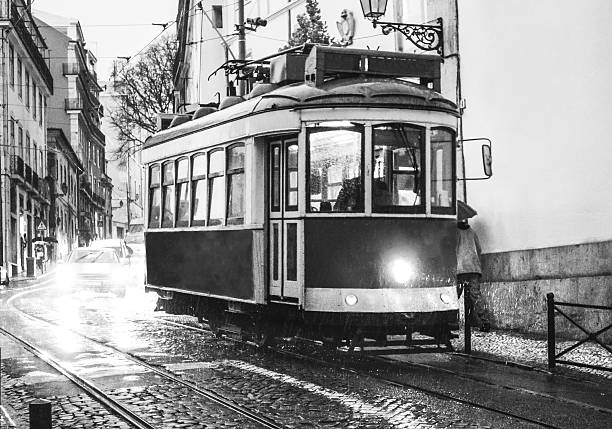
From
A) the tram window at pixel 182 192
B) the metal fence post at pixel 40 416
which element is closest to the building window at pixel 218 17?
the tram window at pixel 182 192

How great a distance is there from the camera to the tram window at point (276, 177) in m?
12.4

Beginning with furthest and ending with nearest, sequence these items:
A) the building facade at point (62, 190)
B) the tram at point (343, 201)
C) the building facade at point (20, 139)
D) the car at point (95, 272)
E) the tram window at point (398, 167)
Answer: the building facade at point (62, 190)
the building facade at point (20, 139)
the car at point (95, 272)
the tram window at point (398, 167)
the tram at point (343, 201)

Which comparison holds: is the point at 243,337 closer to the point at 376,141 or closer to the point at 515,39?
the point at 376,141

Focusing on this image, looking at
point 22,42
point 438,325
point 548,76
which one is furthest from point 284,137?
point 22,42

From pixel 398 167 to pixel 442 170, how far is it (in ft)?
1.91

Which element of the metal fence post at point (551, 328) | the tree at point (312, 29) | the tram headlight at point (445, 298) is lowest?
the metal fence post at point (551, 328)

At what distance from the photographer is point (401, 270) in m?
11.7

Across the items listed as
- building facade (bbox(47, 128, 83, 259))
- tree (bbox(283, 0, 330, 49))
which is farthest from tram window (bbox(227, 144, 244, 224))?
building facade (bbox(47, 128, 83, 259))

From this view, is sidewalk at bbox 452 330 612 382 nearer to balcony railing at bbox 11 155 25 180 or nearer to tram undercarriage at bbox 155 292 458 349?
tram undercarriage at bbox 155 292 458 349

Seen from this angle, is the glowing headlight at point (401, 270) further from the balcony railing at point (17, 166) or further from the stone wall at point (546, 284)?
the balcony railing at point (17, 166)

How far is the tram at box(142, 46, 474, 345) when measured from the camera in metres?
11.6

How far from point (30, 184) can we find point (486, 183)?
4156 centimetres

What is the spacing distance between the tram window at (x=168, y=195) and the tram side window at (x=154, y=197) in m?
0.31

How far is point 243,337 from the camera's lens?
45.5 feet
